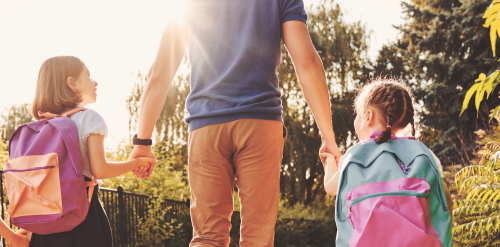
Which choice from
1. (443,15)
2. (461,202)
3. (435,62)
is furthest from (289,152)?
(461,202)

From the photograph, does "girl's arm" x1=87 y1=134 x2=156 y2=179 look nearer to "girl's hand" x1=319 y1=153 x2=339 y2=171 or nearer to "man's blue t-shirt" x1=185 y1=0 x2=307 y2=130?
"man's blue t-shirt" x1=185 y1=0 x2=307 y2=130

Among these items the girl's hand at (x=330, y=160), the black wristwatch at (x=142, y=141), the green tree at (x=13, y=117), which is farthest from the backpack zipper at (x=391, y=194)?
the green tree at (x=13, y=117)

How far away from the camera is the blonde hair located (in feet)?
8.45

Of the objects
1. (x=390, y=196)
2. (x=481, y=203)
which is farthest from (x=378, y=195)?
(x=481, y=203)

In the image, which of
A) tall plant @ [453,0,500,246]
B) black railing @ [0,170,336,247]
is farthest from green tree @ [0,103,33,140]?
tall plant @ [453,0,500,246]

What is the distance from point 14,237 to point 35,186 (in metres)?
0.31

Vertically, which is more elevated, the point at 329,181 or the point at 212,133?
the point at 212,133

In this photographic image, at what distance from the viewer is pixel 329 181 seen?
2.32 metres

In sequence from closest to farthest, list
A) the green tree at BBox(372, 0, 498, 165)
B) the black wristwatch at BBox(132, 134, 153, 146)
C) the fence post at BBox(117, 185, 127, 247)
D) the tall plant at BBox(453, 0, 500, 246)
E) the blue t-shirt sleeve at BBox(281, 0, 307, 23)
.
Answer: the blue t-shirt sleeve at BBox(281, 0, 307, 23) → the black wristwatch at BBox(132, 134, 153, 146) → the tall plant at BBox(453, 0, 500, 246) → the fence post at BBox(117, 185, 127, 247) → the green tree at BBox(372, 0, 498, 165)

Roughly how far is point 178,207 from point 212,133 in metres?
9.06

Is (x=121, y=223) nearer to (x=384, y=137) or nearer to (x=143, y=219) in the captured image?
(x=143, y=219)

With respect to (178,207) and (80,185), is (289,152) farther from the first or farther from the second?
(80,185)

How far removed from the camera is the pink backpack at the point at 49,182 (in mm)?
2342

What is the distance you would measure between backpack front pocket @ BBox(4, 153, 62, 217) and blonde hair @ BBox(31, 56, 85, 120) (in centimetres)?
28
